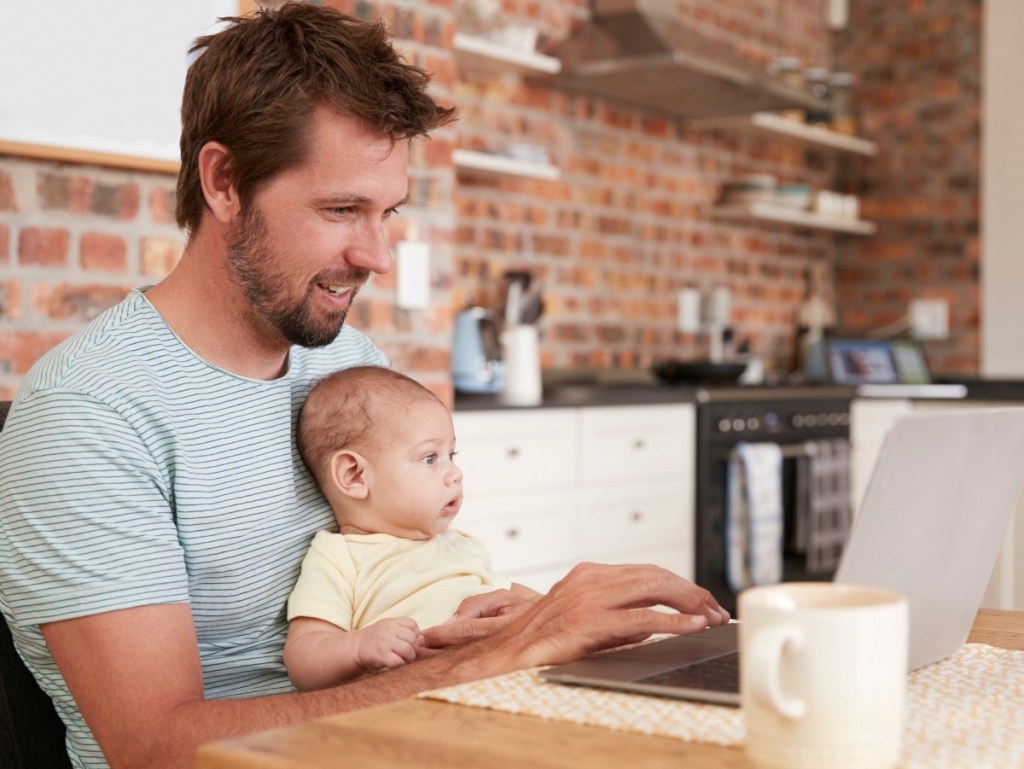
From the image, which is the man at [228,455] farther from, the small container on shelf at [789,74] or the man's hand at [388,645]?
the small container on shelf at [789,74]

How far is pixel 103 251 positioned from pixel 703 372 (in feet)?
8.99

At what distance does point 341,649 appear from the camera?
1.31 m

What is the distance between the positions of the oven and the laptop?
3113mm

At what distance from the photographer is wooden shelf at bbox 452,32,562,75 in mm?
3955

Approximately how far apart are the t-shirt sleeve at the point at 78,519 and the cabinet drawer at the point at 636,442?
2535 millimetres

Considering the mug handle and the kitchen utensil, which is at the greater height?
the kitchen utensil

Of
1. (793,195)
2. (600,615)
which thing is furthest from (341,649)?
(793,195)

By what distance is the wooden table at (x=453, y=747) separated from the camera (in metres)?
0.75

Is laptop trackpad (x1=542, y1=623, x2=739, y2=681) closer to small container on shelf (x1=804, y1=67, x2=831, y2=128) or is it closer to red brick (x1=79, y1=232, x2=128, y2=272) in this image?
red brick (x1=79, y1=232, x2=128, y2=272)

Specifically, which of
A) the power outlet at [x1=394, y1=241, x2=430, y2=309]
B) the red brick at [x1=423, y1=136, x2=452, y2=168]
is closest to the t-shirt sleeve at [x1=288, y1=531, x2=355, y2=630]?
the power outlet at [x1=394, y1=241, x2=430, y2=309]

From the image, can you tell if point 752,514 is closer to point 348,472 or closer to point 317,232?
point 348,472

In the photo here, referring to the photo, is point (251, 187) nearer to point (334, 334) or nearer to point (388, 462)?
point (334, 334)

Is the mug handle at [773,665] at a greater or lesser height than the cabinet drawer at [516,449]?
greater

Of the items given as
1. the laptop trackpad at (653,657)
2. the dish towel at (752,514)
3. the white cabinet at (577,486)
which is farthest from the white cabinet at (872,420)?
the laptop trackpad at (653,657)
